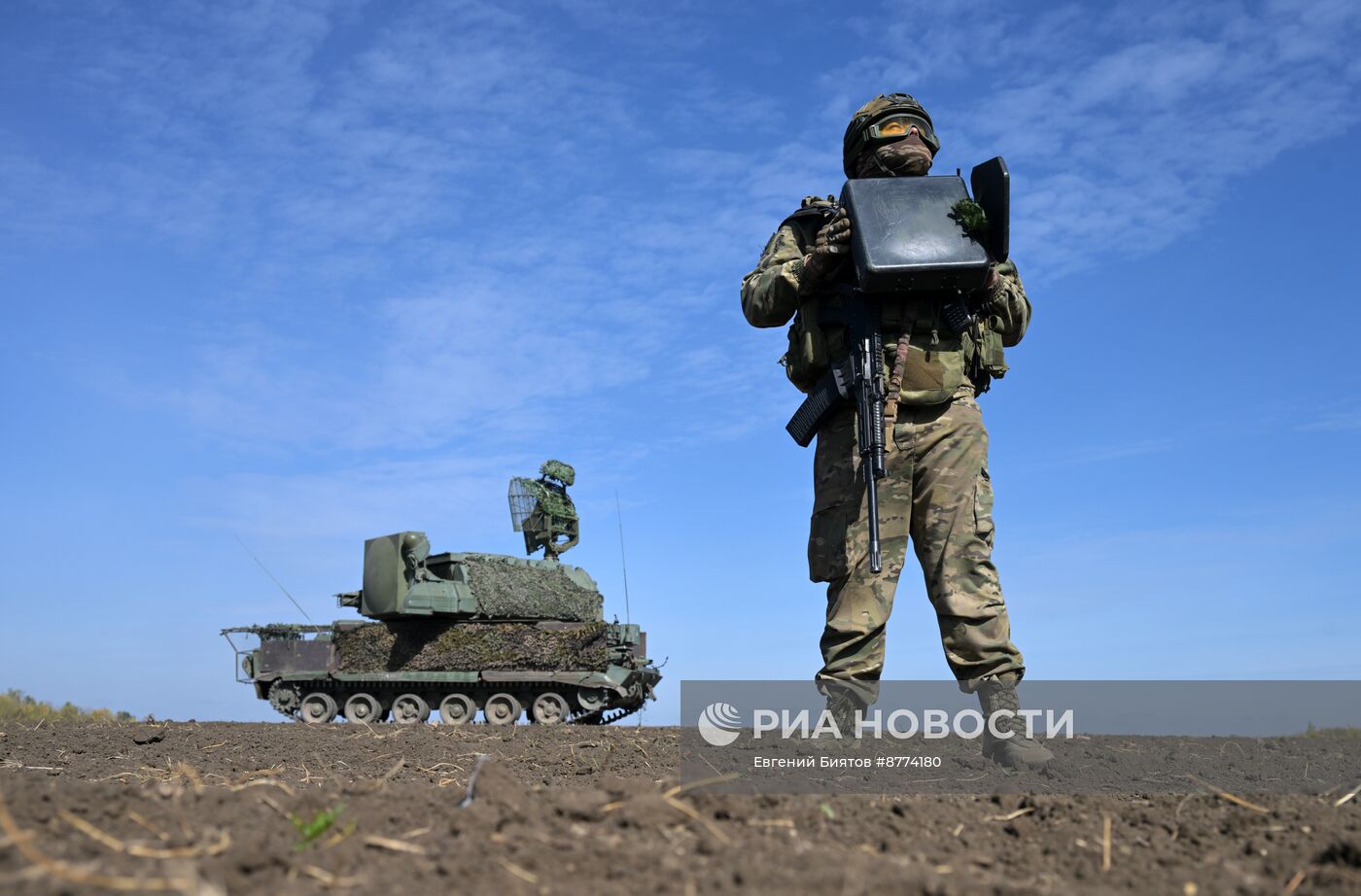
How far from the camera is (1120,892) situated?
197 centimetres

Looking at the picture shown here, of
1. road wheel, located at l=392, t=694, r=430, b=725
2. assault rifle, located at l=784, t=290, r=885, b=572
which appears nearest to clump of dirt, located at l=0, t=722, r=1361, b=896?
assault rifle, located at l=784, t=290, r=885, b=572

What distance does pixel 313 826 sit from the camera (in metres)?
1.96

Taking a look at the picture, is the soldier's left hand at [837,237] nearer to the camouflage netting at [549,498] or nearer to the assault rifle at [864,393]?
the assault rifle at [864,393]

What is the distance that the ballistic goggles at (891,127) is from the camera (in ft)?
16.2

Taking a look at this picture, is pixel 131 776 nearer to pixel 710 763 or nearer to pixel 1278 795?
pixel 710 763

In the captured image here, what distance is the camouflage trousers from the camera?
14.4ft

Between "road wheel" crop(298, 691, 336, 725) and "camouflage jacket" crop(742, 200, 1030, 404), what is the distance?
12411mm

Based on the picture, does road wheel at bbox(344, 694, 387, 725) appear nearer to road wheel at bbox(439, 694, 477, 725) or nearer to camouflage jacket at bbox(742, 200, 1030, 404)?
road wheel at bbox(439, 694, 477, 725)

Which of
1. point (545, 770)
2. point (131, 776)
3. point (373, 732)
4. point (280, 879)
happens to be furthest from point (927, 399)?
point (373, 732)

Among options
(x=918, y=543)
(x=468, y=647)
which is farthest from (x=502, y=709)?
(x=918, y=543)

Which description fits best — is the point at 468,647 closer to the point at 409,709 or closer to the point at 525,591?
the point at 409,709

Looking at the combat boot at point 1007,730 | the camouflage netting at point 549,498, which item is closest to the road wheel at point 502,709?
the camouflage netting at point 549,498

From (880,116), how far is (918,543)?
6.41 feet

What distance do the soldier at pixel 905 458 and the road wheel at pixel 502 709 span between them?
10735 millimetres
